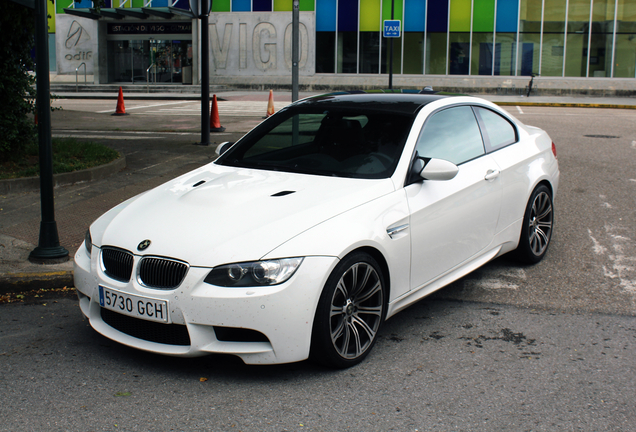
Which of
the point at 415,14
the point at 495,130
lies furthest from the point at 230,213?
the point at 415,14

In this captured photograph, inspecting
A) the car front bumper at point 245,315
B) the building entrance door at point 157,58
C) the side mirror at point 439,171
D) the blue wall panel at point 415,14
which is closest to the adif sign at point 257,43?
the building entrance door at point 157,58

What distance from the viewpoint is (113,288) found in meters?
3.69

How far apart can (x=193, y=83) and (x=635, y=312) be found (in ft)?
114

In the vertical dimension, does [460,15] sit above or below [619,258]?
above

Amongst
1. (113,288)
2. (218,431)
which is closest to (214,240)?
(113,288)

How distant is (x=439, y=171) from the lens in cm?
419

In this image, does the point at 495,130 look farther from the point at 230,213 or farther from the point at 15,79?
the point at 15,79

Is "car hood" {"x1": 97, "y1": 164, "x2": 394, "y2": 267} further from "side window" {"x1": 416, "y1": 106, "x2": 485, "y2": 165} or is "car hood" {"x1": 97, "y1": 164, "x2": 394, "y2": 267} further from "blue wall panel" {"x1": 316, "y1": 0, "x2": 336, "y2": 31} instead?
"blue wall panel" {"x1": 316, "y1": 0, "x2": 336, "y2": 31}

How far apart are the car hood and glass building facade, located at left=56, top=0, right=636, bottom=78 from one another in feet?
103

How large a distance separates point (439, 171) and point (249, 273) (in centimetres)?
147

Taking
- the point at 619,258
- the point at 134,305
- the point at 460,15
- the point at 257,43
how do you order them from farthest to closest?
the point at 257,43 < the point at 460,15 < the point at 619,258 < the point at 134,305

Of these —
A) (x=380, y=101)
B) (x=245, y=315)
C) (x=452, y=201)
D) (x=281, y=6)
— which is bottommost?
(x=245, y=315)

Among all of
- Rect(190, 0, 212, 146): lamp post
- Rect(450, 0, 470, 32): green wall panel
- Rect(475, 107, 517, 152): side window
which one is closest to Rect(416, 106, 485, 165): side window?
Rect(475, 107, 517, 152): side window

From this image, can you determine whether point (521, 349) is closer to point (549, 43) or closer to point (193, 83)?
point (549, 43)
